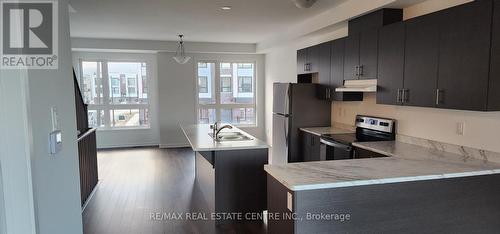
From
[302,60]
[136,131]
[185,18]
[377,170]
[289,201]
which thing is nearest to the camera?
[289,201]

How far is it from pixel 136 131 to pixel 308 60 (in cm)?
495

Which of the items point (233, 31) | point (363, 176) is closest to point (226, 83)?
point (233, 31)

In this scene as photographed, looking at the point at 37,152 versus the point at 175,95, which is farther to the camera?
the point at 175,95

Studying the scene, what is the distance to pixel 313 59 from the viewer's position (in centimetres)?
502

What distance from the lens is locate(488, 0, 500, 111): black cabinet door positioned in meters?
2.27

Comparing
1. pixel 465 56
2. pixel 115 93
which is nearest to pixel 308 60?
pixel 465 56

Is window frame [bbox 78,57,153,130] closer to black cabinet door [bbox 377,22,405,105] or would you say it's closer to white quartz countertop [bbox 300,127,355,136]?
white quartz countertop [bbox 300,127,355,136]

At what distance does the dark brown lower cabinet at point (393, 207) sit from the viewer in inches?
77.9

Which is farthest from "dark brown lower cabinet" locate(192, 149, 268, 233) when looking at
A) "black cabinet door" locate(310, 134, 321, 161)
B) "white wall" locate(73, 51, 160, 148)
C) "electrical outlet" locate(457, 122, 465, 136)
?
"white wall" locate(73, 51, 160, 148)

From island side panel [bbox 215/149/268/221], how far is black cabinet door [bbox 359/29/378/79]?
4.92 ft

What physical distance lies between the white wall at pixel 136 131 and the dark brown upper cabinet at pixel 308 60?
4029 mm

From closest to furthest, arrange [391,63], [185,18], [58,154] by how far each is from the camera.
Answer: [58,154] < [391,63] < [185,18]

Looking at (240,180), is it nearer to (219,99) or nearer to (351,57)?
(351,57)

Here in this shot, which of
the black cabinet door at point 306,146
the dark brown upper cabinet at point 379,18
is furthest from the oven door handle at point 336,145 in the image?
the dark brown upper cabinet at point 379,18
